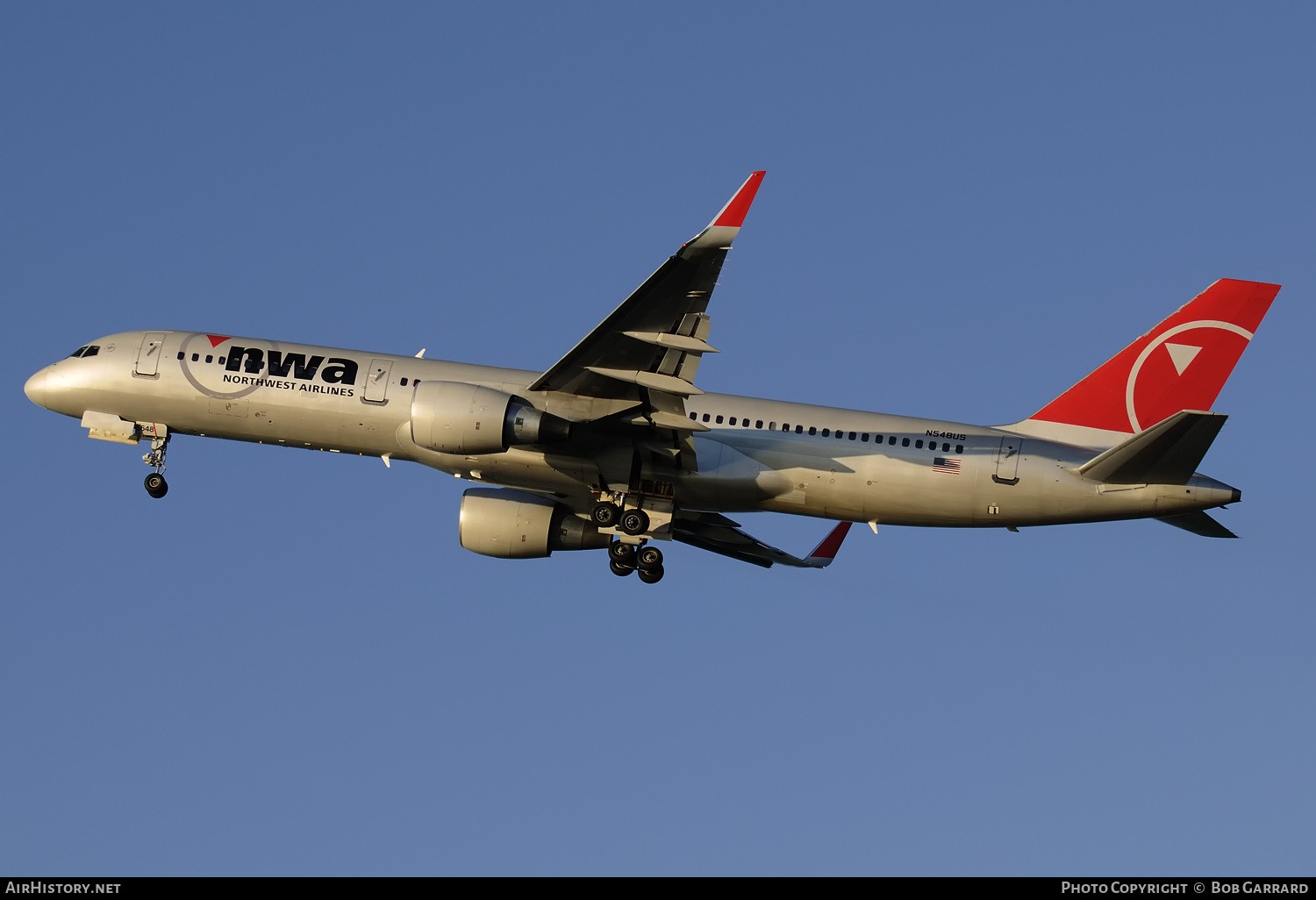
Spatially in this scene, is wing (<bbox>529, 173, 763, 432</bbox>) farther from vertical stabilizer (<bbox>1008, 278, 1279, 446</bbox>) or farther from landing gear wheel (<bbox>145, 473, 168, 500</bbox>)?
landing gear wheel (<bbox>145, 473, 168, 500</bbox>)

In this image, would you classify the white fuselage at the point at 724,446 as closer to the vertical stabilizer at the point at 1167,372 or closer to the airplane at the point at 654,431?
the airplane at the point at 654,431

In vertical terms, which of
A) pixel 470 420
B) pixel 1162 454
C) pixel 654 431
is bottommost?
pixel 1162 454

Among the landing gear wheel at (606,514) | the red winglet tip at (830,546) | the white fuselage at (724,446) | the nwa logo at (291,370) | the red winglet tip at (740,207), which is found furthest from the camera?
the red winglet tip at (830,546)

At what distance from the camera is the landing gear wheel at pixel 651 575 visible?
127 ft

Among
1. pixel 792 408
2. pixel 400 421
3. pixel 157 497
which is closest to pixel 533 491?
pixel 400 421

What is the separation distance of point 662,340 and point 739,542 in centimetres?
1361

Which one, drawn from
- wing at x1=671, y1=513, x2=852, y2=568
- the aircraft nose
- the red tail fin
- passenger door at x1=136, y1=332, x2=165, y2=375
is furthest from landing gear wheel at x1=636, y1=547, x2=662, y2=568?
the aircraft nose

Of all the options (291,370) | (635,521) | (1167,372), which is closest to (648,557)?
(635,521)

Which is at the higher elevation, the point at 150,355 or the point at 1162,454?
the point at 150,355

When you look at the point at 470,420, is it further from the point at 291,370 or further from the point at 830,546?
the point at 830,546

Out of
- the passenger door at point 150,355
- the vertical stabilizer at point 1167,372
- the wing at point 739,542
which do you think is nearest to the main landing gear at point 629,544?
the wing at point 739,542

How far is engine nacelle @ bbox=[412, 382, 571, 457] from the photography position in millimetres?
33781

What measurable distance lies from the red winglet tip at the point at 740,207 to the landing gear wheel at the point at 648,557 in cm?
1167

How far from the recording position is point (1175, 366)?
36875 mm
